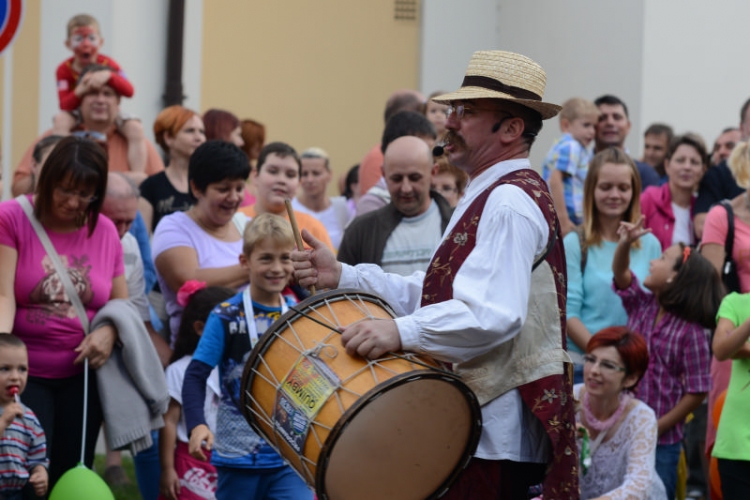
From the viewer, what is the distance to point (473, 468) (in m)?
4.10

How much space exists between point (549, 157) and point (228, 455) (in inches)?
188

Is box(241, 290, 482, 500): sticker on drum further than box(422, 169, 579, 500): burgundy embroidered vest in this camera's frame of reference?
No

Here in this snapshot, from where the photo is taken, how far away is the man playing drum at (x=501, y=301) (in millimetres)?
3877

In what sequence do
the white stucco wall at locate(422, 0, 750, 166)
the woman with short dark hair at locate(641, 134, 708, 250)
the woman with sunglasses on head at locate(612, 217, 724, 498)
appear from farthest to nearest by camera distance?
1. the white stucco wall at locate(422, 0, 750, 166)
2. the woman with short dark hair at locate(641, 134, 708, 250)
3. the woman with sunglasses on head at locate(612, 217, 724, 498)

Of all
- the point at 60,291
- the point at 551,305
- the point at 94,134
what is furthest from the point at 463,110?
the point at 94,134

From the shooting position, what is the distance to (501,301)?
3.85 m

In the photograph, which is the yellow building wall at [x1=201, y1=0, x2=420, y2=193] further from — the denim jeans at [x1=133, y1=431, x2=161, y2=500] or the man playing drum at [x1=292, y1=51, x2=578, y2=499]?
the man playing drum at [x1=292, y1=51, x2=578, y2=499]

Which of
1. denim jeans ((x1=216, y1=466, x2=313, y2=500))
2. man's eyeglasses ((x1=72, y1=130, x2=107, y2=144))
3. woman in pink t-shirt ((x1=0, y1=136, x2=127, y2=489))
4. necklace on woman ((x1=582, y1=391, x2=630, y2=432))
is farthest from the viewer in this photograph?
man's eyeglasses ((x1=72, y1=130, x2=107, y2=144))

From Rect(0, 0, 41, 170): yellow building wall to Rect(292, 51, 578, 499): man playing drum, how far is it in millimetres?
7804

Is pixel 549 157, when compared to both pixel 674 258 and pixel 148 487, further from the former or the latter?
pixel 148 487

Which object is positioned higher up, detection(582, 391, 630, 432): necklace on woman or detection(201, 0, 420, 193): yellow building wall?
detection(201, 0, 420, 193): yellow building wall

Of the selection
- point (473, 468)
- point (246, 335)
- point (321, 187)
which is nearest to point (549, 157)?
point (321, 187)

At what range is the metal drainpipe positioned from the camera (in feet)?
41.7

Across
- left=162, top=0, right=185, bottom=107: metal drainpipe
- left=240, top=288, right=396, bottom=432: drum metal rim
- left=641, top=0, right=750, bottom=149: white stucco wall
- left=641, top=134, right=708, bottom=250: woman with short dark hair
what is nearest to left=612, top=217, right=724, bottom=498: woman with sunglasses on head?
left=641, top=134, right=708, bottom=250: woman with short dark hair
